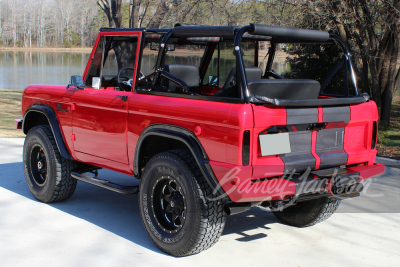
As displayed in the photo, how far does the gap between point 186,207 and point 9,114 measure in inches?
539

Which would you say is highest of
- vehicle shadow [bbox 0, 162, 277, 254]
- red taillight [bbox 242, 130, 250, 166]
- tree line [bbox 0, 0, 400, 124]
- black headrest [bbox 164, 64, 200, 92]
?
tree line [bbox 0, 0, 400, 124]

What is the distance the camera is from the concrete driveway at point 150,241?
166 inches

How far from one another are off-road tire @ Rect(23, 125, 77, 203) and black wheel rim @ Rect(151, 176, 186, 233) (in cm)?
167

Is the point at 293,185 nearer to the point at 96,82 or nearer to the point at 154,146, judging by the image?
the point at 154,146

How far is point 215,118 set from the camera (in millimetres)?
3838

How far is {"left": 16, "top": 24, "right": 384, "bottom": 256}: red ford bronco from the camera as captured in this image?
3.82 meters

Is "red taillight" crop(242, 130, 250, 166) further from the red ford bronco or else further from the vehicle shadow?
the vehicle shadow

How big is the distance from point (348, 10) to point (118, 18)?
9972 mm

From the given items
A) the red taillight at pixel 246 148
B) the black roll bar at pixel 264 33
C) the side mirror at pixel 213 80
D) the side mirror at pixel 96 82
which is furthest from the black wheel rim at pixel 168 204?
the side mirror at pixel 213 80

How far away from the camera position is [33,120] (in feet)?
20.4

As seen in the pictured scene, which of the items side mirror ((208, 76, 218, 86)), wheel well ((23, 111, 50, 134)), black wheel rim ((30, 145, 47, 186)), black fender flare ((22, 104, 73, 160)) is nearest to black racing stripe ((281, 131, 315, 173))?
side mirror ((208, 76, 218, 86))

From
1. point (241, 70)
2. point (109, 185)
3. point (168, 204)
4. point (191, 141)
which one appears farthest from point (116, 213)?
point (241, 70)

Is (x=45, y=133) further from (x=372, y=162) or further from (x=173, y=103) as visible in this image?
(x=372, y=162)

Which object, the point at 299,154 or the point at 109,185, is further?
the point at 109,185
